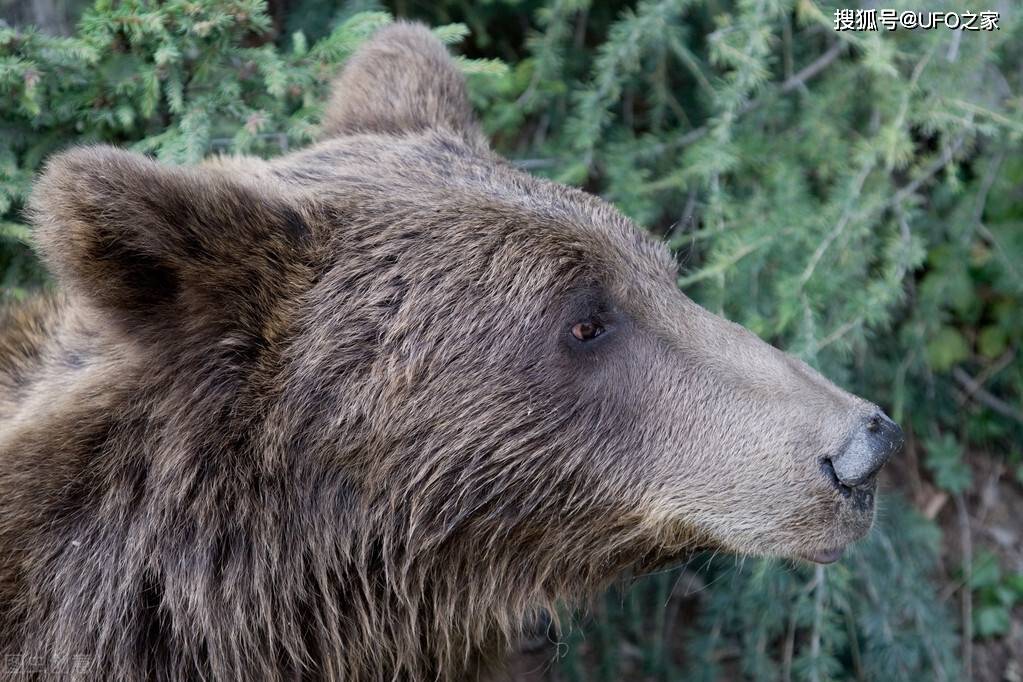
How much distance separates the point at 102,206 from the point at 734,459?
1.67 meters

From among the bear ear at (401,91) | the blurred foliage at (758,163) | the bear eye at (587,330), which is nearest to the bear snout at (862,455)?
the bear eye at (587,330)

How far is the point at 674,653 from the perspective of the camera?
5176 mm

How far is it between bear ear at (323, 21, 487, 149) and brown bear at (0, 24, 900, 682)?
0.46 metres

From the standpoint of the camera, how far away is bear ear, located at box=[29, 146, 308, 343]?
2.39m

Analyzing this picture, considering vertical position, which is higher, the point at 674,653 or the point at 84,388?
the point at 84,388

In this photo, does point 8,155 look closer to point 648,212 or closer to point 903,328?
point 648,212

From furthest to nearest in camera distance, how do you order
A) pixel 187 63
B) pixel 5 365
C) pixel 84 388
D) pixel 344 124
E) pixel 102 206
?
pixel 187 63 < pixel 344 124 < pixel 5 365 < pixel 84 388 < pixel 102 206

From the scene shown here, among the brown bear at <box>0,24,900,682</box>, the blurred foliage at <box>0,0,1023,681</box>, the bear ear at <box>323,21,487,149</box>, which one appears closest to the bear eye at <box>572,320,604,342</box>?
the brown bear at <box>0,24,900,682</box>

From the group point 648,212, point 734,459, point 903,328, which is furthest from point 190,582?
point 903,328

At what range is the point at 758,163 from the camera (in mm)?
4676

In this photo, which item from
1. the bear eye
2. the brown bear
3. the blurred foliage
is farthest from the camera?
the blurred foliage

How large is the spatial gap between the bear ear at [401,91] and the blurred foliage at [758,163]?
274mm

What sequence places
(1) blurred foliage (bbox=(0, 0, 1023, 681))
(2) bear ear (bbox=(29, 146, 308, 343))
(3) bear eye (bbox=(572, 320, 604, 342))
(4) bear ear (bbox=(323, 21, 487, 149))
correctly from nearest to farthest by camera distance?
(2) bear ear (bbox=(29, 146, 308, 343))
(3) bear eye (bbox=(572, 320, 604, 342))
(4) bear ear (bbox=(323, 21, 487, 149))
(1) blurred foliage (bbox=(0, 0, 1023, 681))

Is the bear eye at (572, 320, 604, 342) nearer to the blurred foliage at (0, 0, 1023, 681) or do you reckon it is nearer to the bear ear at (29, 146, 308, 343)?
the bear ear at (29, 146, 308, 343)
